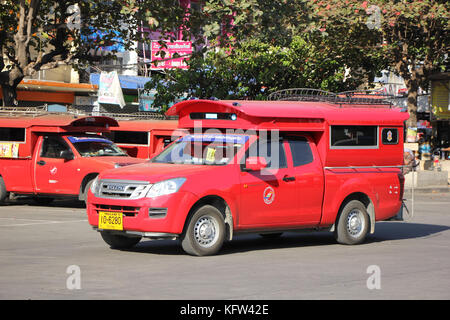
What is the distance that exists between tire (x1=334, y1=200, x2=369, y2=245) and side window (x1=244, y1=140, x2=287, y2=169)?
1.53 metres

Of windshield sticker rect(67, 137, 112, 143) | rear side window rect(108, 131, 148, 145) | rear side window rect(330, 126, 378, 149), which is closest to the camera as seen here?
rear side window rect(330, 126, 378, 149)

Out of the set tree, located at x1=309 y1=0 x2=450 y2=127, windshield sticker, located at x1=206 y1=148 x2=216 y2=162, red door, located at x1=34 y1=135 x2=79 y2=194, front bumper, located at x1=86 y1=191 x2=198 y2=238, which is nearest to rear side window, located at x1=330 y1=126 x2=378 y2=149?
windshield sticker, located at x1=206 y1=148 x2=216 y2=162

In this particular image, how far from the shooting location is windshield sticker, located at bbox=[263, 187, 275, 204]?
12.5 meters

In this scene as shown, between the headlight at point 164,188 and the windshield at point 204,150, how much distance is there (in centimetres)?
94

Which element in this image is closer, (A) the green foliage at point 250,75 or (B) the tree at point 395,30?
(A) the green foliage at point 250,75

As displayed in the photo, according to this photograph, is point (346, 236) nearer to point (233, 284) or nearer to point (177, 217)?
point (177, 217)

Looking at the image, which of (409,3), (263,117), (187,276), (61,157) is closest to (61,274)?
(187,276)

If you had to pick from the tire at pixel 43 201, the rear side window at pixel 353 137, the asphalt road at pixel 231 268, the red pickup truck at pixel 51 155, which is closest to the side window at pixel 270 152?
the rear side window at pixel 353 137

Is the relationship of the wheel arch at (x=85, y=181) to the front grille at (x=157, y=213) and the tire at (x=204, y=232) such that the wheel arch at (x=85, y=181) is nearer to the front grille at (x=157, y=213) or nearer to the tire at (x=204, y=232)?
the tire at (x=204, y=232)

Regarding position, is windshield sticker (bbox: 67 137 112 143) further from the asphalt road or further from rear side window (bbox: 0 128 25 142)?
the asphalt road

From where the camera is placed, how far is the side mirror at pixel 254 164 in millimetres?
12133

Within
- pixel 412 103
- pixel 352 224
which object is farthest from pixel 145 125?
pixel 412 103

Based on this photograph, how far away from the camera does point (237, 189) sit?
1209 centimetres

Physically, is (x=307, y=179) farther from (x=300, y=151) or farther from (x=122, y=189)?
(x=122, y=189)
